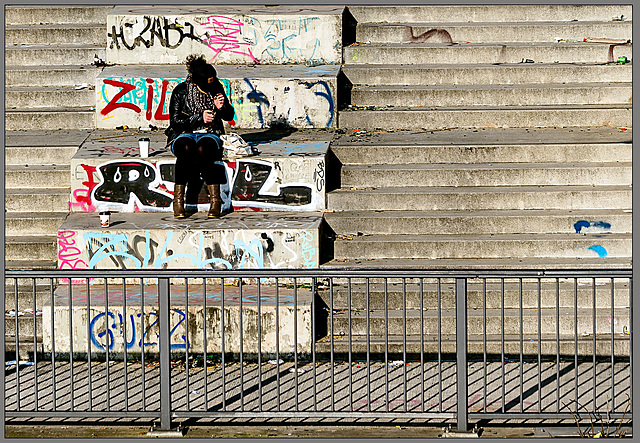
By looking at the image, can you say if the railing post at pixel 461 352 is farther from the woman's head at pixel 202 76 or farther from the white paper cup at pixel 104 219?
the woman's head at pixel 202 76

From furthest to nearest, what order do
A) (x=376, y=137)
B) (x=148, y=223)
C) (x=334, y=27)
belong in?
1. (x=334, y=27)
2. (x=376, y=137)
3. (x=148, y=223)

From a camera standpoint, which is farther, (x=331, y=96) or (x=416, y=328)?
(x=331, y=96)

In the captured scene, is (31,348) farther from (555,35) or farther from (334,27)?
(555,35)

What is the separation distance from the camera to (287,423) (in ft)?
28.3

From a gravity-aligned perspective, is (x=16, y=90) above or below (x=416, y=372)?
above

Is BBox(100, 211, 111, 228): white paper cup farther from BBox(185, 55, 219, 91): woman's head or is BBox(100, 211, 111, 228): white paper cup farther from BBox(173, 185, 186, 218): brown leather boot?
BBox(185, 55, 219, 91): woman's head

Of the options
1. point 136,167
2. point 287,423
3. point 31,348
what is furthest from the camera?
point 136,167

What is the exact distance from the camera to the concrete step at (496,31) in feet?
50.5

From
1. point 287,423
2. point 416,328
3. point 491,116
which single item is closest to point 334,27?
point 491,116

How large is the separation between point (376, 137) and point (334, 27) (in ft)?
7.28

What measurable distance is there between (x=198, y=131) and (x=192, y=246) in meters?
1.64

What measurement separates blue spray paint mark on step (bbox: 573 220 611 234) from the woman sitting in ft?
13.9

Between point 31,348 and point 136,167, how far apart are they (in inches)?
112

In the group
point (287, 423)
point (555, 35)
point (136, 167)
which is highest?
point (555, 35)
